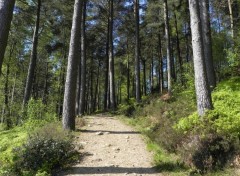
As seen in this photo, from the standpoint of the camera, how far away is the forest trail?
26.1 feet

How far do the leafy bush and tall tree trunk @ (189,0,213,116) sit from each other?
14.5 feet

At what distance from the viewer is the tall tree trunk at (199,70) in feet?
29.5

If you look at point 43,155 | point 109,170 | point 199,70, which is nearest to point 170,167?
point 109,170

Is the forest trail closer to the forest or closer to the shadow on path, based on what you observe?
the shadow on path

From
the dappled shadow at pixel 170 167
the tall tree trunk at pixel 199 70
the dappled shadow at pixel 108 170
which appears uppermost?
the tall tree trunk at pixel 199 70

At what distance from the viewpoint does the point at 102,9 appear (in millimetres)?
24516

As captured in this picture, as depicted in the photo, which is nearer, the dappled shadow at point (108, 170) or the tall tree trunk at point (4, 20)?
the tall tree trunk at point (4, 20)

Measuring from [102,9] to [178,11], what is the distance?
6.81 meters

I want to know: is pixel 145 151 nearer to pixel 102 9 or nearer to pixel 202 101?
pixel 202 101

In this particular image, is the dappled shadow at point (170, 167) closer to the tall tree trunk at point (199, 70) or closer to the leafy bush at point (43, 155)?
the tall tree trunk at point (199, 70)

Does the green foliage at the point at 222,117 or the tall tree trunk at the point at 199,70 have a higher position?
the tall tree trunk at the point at 199,70

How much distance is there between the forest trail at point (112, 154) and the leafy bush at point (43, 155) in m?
0.46

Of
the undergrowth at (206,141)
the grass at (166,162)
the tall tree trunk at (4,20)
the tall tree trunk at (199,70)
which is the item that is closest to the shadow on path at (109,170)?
the grass at (166,162)

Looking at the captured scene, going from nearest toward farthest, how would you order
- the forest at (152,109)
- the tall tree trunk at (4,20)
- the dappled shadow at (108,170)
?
the tall tree trunk at (4,20)
the forest at (152,109)
the dappled shadow at (108,170)
